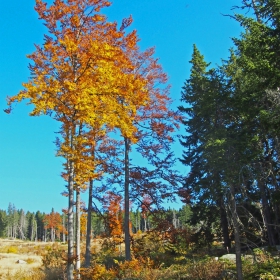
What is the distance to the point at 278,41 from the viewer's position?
9.93 meters

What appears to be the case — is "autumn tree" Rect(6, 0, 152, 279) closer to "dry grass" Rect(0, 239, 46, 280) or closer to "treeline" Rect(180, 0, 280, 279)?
"treeline" Rect(180, 0, 280, 279)

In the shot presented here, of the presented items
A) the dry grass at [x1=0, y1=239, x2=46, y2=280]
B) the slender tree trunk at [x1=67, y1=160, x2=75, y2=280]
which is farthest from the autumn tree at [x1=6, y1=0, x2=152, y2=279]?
the dry grass at [x1=0, y1=239, x2=46, y2=280]

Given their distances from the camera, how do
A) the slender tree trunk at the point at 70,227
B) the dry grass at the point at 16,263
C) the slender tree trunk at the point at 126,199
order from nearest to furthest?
the slender tree trunk at the point at 70,227
the dry grass at the point at 16,263
the slender tree trunk at the point at 126,199

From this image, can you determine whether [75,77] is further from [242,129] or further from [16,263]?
[16,263]

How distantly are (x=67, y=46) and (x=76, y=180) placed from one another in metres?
4.85

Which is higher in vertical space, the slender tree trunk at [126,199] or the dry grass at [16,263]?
the slender tree trunk at [126,199]

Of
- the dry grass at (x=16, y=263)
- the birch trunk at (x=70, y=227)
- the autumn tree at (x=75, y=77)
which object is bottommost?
the dry grass at (x=16, y=263)

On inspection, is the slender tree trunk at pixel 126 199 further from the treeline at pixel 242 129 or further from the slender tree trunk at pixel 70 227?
the slender tree trunk at pixel 70 227

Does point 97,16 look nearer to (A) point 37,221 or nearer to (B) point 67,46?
(B) point 67,46

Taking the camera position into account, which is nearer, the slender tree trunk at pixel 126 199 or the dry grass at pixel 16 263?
the dry grass at pixel 16 263

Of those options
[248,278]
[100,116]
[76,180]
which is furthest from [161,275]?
[100,116]

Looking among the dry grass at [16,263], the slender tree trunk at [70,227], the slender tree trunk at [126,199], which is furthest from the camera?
the slender tree trunk at [126,199]

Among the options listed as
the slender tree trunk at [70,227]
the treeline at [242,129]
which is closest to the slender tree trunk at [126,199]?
the treeline at [242,129]

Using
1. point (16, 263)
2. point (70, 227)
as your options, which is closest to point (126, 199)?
point (70, 227)
